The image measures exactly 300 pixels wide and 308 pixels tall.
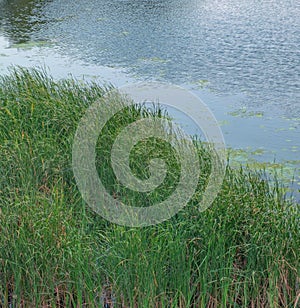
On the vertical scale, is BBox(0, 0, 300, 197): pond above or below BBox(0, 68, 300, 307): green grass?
above

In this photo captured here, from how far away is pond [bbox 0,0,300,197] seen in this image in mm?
5086

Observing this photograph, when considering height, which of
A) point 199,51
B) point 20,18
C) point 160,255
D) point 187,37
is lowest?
point 160,255

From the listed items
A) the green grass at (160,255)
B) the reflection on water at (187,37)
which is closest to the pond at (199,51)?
the reflection on water at (187,37)

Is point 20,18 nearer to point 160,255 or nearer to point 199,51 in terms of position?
point 199,51

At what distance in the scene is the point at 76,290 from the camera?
267cm

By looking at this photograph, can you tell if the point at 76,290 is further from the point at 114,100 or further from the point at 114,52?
the point at 114,52

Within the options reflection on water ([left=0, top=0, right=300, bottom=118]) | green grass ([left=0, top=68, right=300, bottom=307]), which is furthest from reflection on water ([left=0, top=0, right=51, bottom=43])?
green grass ([left=0, top=68, right=300, bottom=307])

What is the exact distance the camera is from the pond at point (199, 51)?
5.09 meters

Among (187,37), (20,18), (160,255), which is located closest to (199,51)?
(187,37)

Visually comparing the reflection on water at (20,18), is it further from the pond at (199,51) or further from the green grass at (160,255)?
the green grass at (160,255)

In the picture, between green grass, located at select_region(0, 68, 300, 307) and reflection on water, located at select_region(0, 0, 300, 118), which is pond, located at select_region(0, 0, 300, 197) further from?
green grass, located at select_region(0, 68, 300, 307)

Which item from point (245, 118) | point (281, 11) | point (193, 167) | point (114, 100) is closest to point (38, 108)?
point (114, 100)

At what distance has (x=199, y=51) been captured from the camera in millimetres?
7484

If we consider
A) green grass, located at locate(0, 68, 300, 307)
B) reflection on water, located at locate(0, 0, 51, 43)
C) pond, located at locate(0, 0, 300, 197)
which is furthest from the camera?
reflection on water, located at locate(0, 0, 51, 43)
